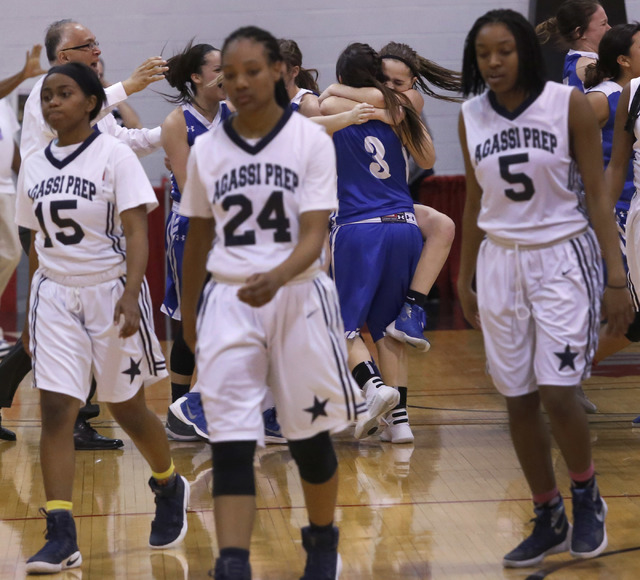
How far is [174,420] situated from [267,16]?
18.0 ft

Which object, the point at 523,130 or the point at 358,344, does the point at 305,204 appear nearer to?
the point at 523,130

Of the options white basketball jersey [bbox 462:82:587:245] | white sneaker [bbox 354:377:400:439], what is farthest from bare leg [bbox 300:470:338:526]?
white sneaker [bbox 354:377:400:439]

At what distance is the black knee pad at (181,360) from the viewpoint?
5199 mm

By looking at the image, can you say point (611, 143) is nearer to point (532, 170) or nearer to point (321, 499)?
point (532, 170)

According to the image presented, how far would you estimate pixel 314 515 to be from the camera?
2.99m

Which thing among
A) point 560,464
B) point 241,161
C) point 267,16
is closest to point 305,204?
point 241,161

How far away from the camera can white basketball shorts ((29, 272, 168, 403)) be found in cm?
335

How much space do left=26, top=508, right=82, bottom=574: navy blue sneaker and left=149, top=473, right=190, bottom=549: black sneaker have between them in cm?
29

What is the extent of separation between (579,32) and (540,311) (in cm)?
297

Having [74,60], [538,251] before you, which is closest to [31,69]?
[74,60]

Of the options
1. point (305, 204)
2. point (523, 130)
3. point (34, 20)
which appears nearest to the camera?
point (305, 204)

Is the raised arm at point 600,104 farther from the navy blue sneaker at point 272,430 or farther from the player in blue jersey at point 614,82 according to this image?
the navy blue sneaker at point 272,430

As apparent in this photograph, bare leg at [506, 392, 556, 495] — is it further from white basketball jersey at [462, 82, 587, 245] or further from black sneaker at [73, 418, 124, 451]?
black sneaker at [73, 418, 124, 451]

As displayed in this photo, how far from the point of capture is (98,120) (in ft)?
15.1
